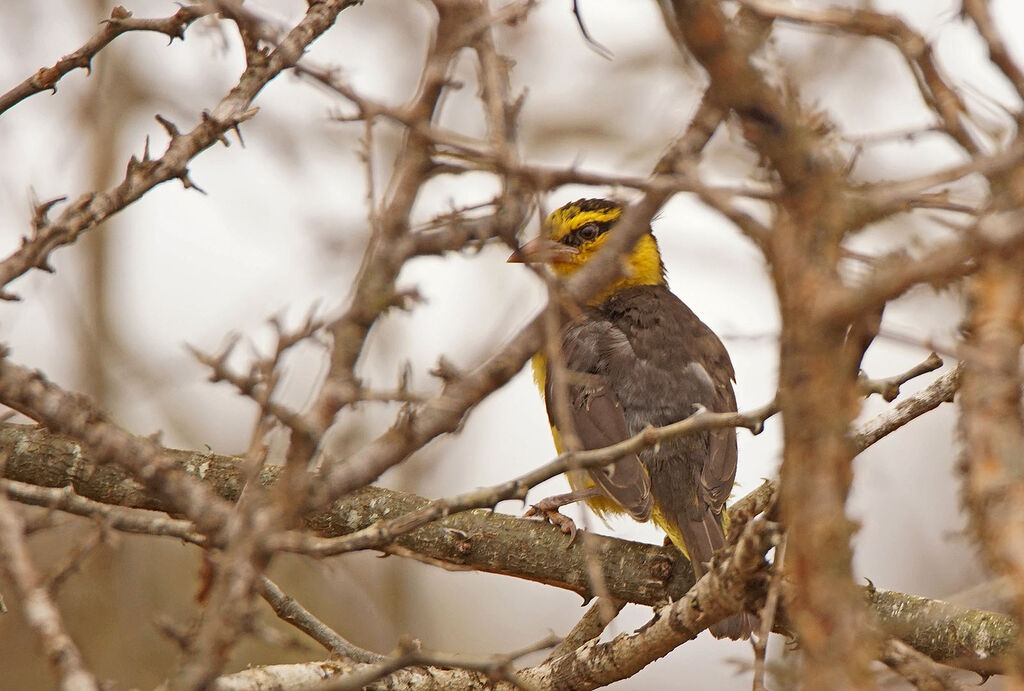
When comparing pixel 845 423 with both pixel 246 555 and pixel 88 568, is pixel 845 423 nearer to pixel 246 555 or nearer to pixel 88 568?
pixel 246 555

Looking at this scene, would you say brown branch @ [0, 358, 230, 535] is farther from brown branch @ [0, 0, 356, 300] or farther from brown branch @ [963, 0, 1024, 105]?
brown branch @ [963, 0, 1024, 105]

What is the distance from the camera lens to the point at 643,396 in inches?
232

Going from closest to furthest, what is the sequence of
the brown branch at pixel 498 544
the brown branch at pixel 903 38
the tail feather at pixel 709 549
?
the brown branch at pixel 903 38
the brown branch at pixel 498 544
the tail feather at pixel 709 549

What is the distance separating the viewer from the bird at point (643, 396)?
17.1 ft

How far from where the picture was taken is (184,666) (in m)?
1.94

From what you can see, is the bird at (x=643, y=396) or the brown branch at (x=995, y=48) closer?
the brown branch at (x=995, y=48)

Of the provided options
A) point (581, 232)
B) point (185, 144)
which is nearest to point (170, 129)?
point (185, 144)

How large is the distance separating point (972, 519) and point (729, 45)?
879 millimetres

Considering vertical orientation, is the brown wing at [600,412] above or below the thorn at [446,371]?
above

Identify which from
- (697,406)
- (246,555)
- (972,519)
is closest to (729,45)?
(972,519)

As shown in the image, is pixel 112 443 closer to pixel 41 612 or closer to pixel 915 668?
pixel 41 612

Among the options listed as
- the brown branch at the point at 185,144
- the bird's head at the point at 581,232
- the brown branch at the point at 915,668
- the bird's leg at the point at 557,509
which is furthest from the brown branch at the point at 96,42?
the bird's head at the point at 581,232

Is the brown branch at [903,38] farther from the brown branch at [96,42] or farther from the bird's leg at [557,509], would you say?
the bird's leg at [557,509]

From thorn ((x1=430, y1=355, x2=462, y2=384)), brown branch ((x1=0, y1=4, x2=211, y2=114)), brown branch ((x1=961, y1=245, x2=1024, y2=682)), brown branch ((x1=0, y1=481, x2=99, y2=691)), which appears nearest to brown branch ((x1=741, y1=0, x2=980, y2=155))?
brown branch ((x1=961, y1=245, x2=1024, y2=682))
